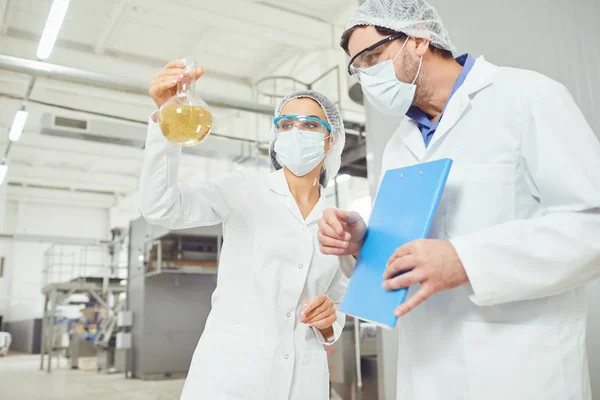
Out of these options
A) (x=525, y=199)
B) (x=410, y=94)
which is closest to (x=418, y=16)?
(x=410, y=94)

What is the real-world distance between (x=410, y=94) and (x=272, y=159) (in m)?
0.86

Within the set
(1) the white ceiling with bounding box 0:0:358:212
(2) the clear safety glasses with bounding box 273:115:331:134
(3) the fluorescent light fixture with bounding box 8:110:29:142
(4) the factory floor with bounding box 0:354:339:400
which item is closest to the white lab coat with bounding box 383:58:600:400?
(2) the clear safety glasses with bounding box 273:115:331:134

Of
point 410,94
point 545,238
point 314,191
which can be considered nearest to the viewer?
point 545,238

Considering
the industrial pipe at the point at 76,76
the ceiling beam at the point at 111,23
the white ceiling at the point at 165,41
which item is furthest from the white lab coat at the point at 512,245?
the ceiling beam at the point at 111,23

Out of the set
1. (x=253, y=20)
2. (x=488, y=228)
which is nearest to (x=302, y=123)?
(x=488, y=228)

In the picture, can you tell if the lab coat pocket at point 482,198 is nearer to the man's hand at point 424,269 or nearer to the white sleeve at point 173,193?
the man's hand at point 424,269

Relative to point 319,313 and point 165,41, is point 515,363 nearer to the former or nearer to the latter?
point 319,313

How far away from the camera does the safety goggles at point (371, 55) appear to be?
122cm

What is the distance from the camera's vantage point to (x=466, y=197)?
1.03 m

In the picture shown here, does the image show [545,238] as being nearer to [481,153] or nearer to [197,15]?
[481,153]

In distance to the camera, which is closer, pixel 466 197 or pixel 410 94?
pixel 466 197

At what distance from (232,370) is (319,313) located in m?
0.29

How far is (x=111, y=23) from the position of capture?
22.0 feet

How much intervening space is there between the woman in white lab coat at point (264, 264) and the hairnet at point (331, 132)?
0.09 ft
